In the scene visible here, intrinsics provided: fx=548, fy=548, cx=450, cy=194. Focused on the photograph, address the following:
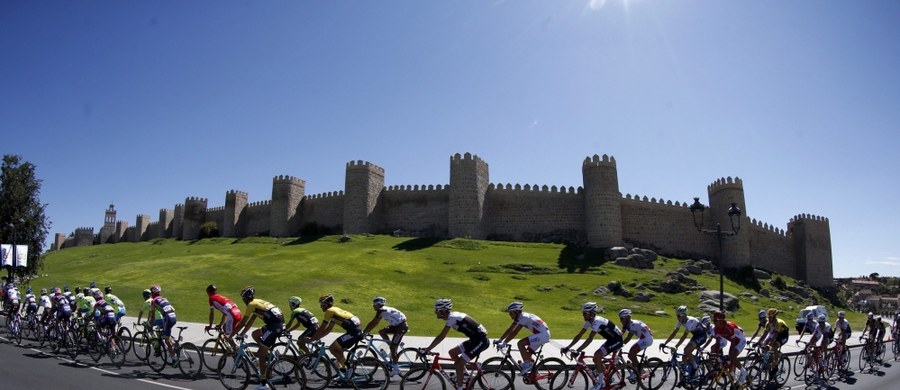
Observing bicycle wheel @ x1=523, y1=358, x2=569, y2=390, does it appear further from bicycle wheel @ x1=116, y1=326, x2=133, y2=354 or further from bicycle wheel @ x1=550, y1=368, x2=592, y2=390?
bicycle wheel @ x1=116, y1=326, x2=133, y2=354

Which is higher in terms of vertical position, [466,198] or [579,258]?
[466,198]

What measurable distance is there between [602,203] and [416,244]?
1896 cm

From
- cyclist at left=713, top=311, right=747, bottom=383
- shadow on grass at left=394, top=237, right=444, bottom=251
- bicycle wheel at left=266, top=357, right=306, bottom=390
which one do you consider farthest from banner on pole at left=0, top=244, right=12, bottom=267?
cyclist at left=713, top=311, right=747, bottom=383

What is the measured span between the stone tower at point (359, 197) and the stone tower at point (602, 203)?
938 inches

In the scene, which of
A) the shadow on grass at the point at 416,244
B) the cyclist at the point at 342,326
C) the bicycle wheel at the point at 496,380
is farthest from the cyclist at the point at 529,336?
the shadow on grass at the point at 416,244

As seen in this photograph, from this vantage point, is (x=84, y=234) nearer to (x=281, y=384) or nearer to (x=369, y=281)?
(x=369, y=281)

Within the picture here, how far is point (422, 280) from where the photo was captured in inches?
1430

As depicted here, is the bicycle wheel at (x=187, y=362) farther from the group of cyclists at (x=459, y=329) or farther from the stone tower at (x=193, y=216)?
the stone tower at (x=193, y=216)

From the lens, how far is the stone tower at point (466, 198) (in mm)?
56500

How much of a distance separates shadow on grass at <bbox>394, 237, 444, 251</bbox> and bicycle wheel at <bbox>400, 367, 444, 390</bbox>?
3858cm

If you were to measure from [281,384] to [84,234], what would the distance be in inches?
5036

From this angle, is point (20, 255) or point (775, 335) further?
point (20, 255)

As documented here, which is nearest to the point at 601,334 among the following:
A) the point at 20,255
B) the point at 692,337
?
the point at 692,337

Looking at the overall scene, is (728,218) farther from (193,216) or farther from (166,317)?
(193,216)
